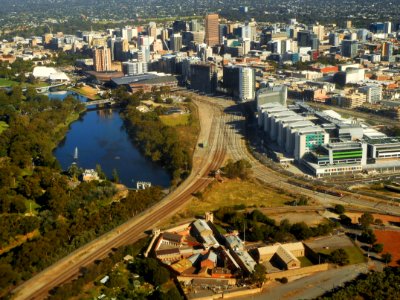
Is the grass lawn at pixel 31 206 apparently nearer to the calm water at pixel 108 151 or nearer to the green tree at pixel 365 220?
the calm water at pixel 108 151

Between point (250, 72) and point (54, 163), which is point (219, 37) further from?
point (54, 163)

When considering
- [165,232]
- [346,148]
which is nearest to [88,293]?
[165,232]

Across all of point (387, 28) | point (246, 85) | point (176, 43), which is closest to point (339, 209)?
point (246, 85)

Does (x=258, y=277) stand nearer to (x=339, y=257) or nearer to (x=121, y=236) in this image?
(x=339, y=257)

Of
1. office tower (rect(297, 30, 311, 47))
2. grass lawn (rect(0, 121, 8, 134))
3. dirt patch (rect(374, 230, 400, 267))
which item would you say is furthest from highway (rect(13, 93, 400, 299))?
office tower (rect(297, 30, 311, 47))

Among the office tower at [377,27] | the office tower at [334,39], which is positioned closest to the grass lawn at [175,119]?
the office tower at [334,39]

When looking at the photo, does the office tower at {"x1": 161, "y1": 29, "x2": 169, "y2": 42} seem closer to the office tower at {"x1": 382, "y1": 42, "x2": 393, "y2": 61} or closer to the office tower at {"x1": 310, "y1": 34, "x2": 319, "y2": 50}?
the office tower at {"x1": 310, "y1": 34, "x2": 319, "y2": 50}
